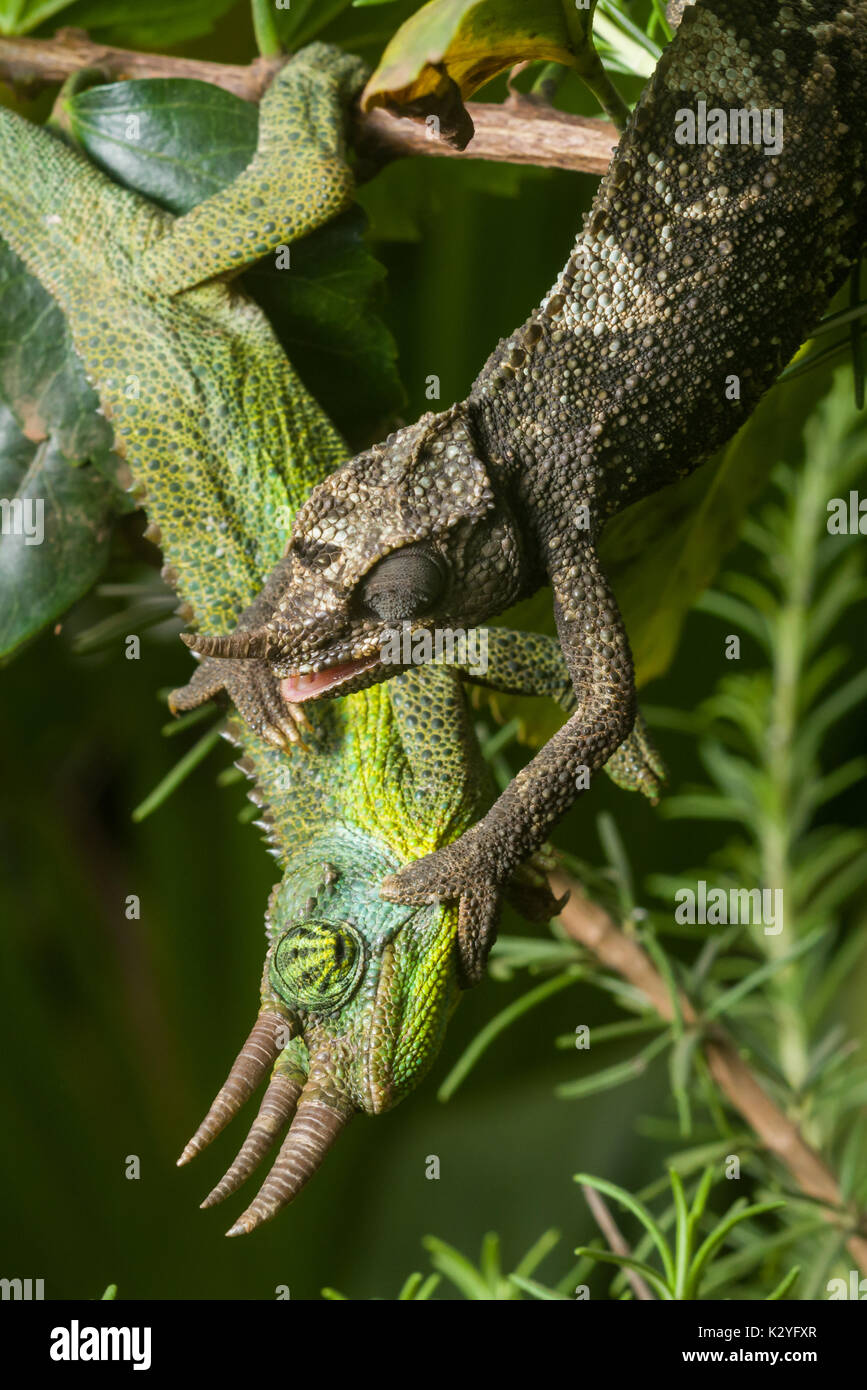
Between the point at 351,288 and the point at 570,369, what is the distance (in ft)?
1.35

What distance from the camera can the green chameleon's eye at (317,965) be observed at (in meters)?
1.06

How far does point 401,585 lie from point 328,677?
10 centimetres

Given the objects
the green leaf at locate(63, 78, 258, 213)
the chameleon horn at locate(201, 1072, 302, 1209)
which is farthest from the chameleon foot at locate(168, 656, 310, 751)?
the green leaf at locate(63, 78, 258, 213)

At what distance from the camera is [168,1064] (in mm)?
2305

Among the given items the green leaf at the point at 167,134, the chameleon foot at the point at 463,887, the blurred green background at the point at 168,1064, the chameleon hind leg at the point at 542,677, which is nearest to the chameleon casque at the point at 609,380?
the chameleon foot at the point at 463,887

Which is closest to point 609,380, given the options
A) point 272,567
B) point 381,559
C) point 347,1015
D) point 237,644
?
point 381,559

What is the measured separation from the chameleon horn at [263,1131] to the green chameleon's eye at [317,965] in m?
0.07

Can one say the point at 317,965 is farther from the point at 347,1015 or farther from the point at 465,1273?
the point at 465,1273

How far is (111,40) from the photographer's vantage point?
60.1 inches

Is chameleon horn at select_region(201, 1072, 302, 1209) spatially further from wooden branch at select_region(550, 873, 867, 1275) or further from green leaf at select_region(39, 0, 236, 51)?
green leaf at select_region(39, 0, 236, 51)

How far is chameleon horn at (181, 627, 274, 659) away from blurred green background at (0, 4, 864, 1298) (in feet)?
4.07

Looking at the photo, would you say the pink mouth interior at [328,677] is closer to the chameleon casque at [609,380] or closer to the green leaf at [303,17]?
the chameleon casque at [609,380]
